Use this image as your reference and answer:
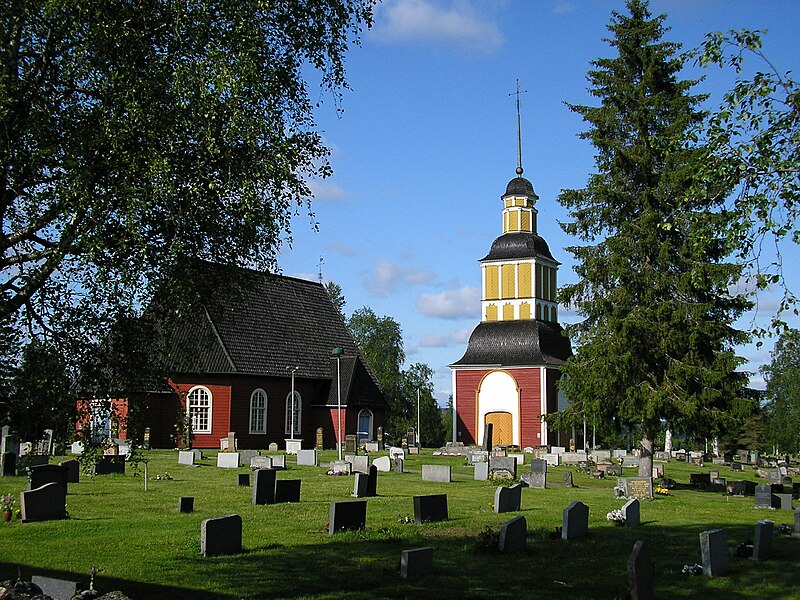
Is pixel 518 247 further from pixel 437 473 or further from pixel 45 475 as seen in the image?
pixel 45 475

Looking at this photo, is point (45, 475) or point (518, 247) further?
point (518, 247)

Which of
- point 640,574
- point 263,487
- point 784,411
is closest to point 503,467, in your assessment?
point 263,487

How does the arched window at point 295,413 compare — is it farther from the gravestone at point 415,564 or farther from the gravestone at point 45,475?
the gravestone at point 415,564

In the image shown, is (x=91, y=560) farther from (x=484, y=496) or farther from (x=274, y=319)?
(x=274, y=319)

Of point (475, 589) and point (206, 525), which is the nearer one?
point (475, 589)

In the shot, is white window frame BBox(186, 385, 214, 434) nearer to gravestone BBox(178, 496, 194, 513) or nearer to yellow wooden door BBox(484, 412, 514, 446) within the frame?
yellow wooden door BBox(484, 412, 514, 446)

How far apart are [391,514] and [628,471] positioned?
846 inches

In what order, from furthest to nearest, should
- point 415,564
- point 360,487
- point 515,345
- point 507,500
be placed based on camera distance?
point 515,345 → point 360,487 → point 507,500 → point 415,564

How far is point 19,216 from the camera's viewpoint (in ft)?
36.6

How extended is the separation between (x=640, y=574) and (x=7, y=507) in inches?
481

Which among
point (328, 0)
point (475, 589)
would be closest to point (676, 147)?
point (328, 0)

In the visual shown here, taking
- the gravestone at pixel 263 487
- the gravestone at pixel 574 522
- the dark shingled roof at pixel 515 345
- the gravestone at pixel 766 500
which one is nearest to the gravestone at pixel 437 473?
the gravestone at pixel 263 487

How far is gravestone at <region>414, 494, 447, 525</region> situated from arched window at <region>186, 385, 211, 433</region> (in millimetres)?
30658

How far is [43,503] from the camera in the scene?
55.3ft
